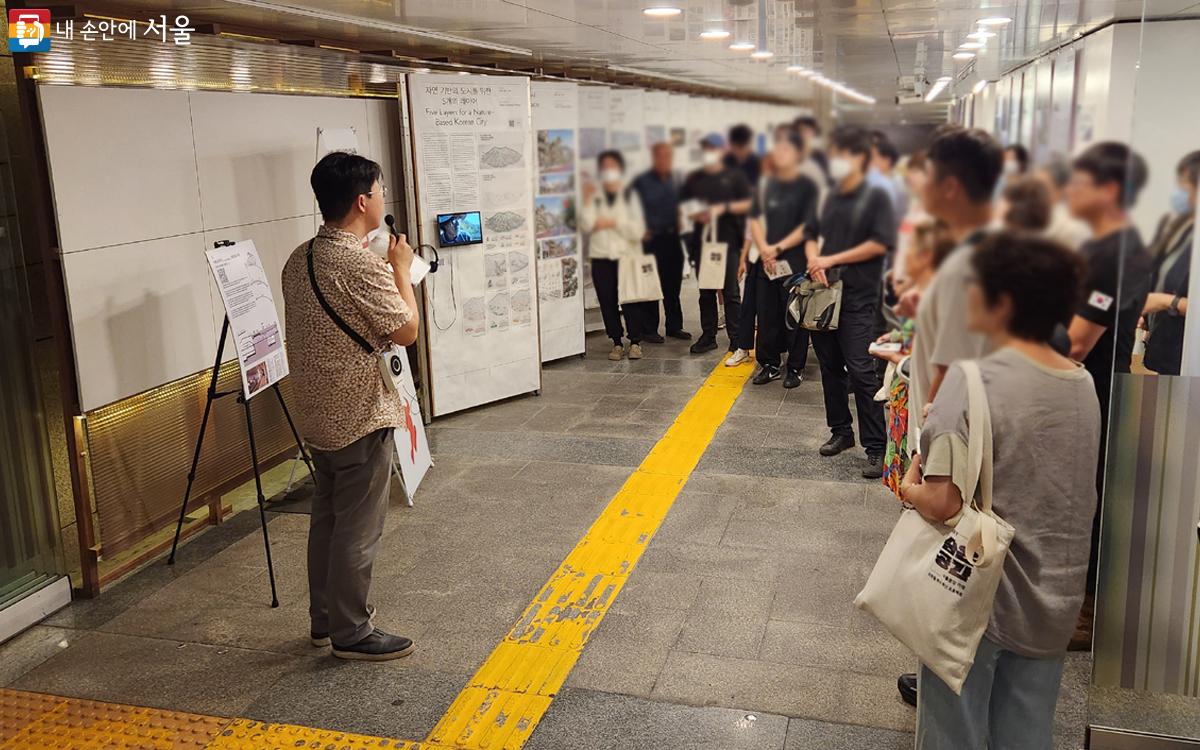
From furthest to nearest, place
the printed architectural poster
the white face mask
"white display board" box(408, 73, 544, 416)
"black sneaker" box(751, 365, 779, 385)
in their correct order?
the printed architectural poster < "black sneaker" box(751, 365, 779, 385) < "white display board" box(408, 73, 544, 416) < the white face mask

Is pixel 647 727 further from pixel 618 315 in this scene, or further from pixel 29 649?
pixel 618 315

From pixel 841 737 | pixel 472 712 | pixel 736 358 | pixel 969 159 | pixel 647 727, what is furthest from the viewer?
pixel 736 358

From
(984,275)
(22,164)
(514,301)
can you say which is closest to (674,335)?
(514,301)

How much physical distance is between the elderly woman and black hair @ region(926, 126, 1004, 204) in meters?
0.25

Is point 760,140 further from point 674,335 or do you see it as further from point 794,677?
point 674,335

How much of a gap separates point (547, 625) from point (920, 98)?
3.15m

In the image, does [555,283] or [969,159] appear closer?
[969,159]

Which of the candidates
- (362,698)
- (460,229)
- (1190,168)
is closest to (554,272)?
(460,229)

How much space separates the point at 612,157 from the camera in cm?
119

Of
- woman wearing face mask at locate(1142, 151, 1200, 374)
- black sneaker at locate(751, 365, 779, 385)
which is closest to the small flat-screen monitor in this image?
black sneaker at locate(751, 365, 779, 385)

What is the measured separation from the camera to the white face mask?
1.00 metres

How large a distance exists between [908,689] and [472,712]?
57.0 inches

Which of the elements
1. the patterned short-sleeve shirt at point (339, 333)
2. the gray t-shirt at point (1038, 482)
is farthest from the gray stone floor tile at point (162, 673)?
the gray t-shirt at point (1038, 482)

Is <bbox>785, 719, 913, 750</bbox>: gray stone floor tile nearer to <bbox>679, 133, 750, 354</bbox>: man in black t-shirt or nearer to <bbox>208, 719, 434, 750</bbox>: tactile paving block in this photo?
<bbox>208, 719, 434, 750</bbox>: tactile paving block
